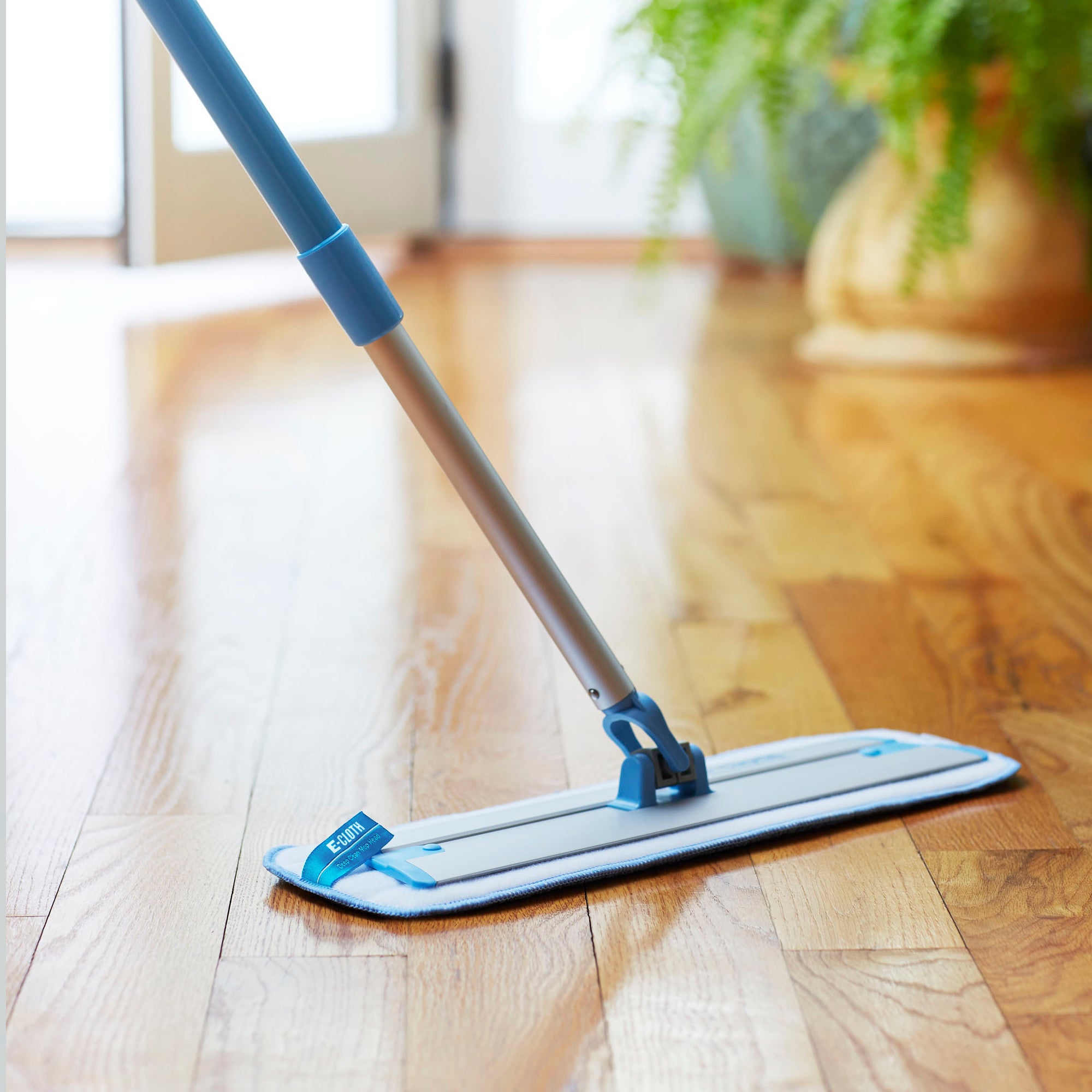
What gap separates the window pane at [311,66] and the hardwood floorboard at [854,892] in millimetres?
2234

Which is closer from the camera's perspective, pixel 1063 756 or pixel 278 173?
pixel 278 173

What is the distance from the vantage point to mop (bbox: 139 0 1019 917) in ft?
2.34

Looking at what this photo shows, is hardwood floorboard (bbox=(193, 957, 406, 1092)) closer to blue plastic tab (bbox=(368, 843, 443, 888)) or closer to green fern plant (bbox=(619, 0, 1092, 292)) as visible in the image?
blue plastic tab (bbox=(368, 843, 443, 888))

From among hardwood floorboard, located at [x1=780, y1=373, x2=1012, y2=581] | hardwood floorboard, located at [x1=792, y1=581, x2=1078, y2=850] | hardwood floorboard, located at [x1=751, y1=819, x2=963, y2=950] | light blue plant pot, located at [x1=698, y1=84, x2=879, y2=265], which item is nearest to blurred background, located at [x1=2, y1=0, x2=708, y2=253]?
light blue plant pot, located at [x1=698, y1=84, x2=879, y2=265]

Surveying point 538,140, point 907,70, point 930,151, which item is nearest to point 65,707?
point 907,70

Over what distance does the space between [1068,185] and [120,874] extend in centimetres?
182

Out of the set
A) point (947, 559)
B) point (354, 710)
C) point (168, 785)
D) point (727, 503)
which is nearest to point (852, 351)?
point (727, 503)

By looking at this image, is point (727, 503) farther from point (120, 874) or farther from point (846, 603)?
point (120, 874)

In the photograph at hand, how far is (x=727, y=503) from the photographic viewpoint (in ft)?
5.11

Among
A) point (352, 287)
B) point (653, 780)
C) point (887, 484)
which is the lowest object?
point (887, 484)

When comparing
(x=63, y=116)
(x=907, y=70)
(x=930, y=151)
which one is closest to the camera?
(x=907, y=70)

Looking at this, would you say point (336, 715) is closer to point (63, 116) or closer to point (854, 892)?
point (854, 892)

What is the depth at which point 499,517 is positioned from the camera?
776mm

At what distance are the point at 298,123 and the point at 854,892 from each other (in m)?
2.76
